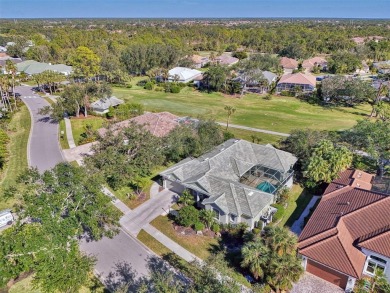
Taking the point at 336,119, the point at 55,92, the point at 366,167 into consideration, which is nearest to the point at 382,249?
the point at 366,167

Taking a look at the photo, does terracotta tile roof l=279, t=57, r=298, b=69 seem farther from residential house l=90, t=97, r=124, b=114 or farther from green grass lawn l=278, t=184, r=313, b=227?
green grass lawn l=278, t=184, r=313, b=227

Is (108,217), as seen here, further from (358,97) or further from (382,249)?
(358,97)

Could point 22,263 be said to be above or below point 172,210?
above

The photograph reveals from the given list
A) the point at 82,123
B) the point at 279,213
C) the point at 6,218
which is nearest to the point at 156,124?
the point at 82,123

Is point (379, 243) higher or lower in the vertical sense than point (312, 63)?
lower

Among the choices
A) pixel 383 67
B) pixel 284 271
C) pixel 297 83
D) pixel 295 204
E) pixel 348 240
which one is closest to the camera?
pixel 284 271

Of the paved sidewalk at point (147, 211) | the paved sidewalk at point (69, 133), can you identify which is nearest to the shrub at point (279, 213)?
the paved sidewalk at point (147, 211)

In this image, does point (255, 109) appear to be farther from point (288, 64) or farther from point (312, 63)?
point (312, 63)
